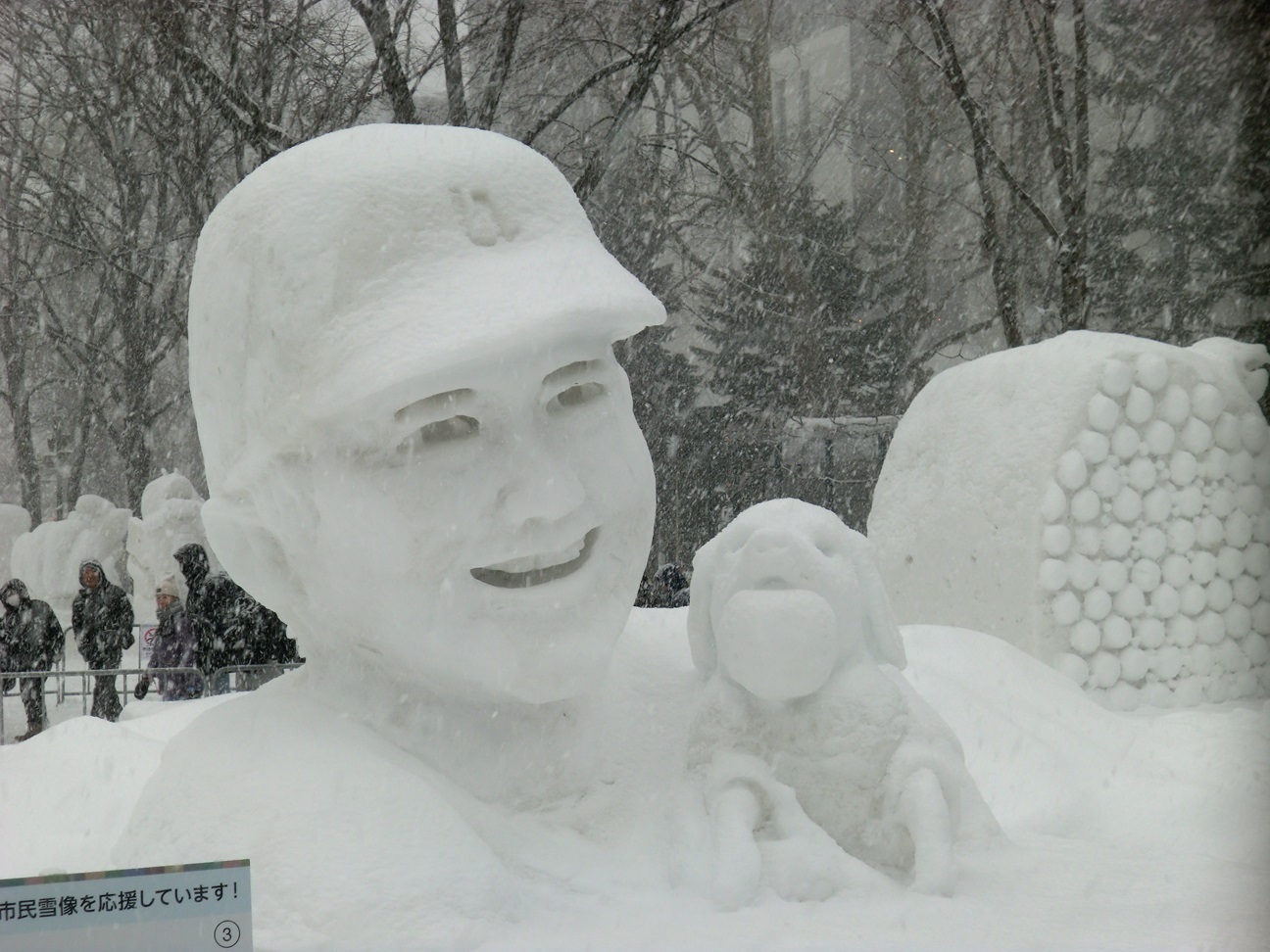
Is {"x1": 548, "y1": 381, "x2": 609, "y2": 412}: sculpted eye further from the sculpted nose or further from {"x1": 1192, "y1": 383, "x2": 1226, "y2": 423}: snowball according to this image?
{"x1": 1192, "y1": 383, "x2": 1226, "y2": 423}: snowball

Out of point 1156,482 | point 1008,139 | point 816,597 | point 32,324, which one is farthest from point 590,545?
point 1008,139

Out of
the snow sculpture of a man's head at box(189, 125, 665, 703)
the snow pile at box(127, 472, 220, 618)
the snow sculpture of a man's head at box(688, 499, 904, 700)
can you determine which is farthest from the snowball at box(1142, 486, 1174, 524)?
the snow pile at box(127, 472, 220, 618)

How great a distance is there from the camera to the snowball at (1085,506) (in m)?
1.99

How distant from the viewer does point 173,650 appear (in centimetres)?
240

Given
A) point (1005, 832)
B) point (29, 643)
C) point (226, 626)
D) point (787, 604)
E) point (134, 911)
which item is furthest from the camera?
point (29, 643)

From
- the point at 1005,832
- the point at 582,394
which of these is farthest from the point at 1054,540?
the point at 582,394

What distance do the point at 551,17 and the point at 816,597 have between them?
4.83 feet

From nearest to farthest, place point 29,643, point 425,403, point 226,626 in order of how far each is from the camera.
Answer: point 425,403 < point 226,626 < point 29,643

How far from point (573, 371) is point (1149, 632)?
4.40ft

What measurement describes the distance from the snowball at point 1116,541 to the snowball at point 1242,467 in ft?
0.76

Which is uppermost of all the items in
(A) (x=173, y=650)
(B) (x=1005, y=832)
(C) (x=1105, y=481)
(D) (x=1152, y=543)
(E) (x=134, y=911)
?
(C) (x=1105, y=481)

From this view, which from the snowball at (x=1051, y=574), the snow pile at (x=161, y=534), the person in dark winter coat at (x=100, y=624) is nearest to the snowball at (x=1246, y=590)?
the snowball at (x=1051, y=574)

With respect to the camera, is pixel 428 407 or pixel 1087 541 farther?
pixel 1087 541

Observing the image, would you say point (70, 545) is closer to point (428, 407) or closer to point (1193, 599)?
point (428, 407)
